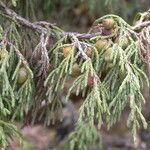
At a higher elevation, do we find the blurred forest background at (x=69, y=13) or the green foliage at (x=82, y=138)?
the blurred forest background at (x=69, y=13)

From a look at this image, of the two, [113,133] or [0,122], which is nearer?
[0,122]

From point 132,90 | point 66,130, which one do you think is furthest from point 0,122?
point 66,130

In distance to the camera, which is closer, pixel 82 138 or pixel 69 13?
pixel 82 138

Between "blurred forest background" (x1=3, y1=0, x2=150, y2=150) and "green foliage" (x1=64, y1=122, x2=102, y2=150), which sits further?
"green foliage" (x1=64, y1=122, x2=102, y2=150)

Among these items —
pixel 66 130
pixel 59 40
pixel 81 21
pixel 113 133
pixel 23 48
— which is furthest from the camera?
pixel 81 21

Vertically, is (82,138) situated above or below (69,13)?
below

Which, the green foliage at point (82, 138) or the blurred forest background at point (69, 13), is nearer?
the blurred forest background at point (69, 13)

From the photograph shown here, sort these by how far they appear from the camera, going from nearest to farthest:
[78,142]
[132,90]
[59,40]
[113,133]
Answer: [132,90] → [59,40] → [78,142] → [113,133]

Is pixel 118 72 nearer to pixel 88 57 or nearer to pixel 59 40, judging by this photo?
pixel 88 57
